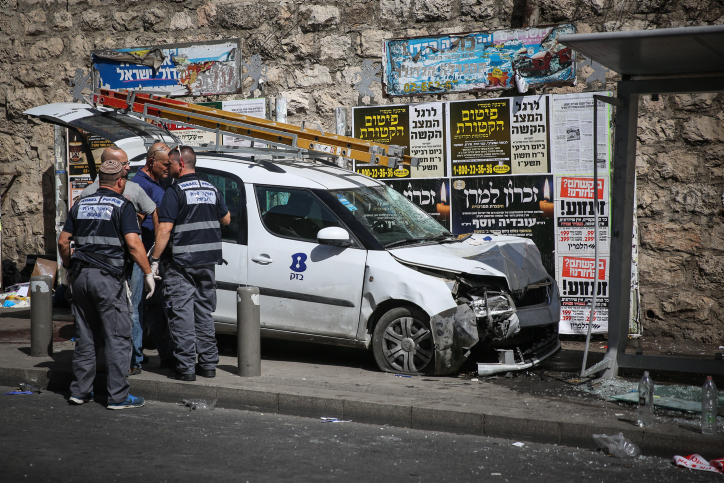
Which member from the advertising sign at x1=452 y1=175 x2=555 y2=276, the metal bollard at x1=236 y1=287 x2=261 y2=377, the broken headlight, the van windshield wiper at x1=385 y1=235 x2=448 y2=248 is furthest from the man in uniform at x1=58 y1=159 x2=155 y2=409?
the advertising sign at x1=452 y1=175 x2=555 y2=276

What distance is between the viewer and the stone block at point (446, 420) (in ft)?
17.2

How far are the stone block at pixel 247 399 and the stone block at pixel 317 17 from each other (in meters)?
6.02

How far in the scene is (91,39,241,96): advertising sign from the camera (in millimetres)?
10578

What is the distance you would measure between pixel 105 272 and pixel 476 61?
18.8 ft

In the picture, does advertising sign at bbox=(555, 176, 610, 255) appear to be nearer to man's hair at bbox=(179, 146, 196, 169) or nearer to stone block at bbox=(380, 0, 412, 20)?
stone block at bbox=(380, 0, 412, 20)

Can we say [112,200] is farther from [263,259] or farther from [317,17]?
[317,17]

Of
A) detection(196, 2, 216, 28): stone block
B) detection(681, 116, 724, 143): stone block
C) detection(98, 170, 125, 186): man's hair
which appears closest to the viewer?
detection(98, 170, 125, 186): man's hair

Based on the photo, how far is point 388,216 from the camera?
7219 millimetres

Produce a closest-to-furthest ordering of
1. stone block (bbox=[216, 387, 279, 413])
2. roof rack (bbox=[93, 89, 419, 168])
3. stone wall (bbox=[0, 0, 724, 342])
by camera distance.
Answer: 1. stone block (bbox=[216, 387, 279, 413])
2. roof rack (bbox=[93, 89, 419, 168])
3. stone wall (bbox=[0, 0, 724, 342])

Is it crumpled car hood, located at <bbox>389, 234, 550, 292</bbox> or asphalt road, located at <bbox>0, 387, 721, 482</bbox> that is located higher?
crumpled car hood, located at <bbox>389, 234, 550, 292</bbox>

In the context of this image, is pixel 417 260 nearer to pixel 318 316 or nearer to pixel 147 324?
pixel 318 316

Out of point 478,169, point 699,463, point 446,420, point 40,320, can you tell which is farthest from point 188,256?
point 478,169

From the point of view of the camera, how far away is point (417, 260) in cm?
655

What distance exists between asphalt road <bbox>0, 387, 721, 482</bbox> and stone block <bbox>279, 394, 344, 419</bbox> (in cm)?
10
